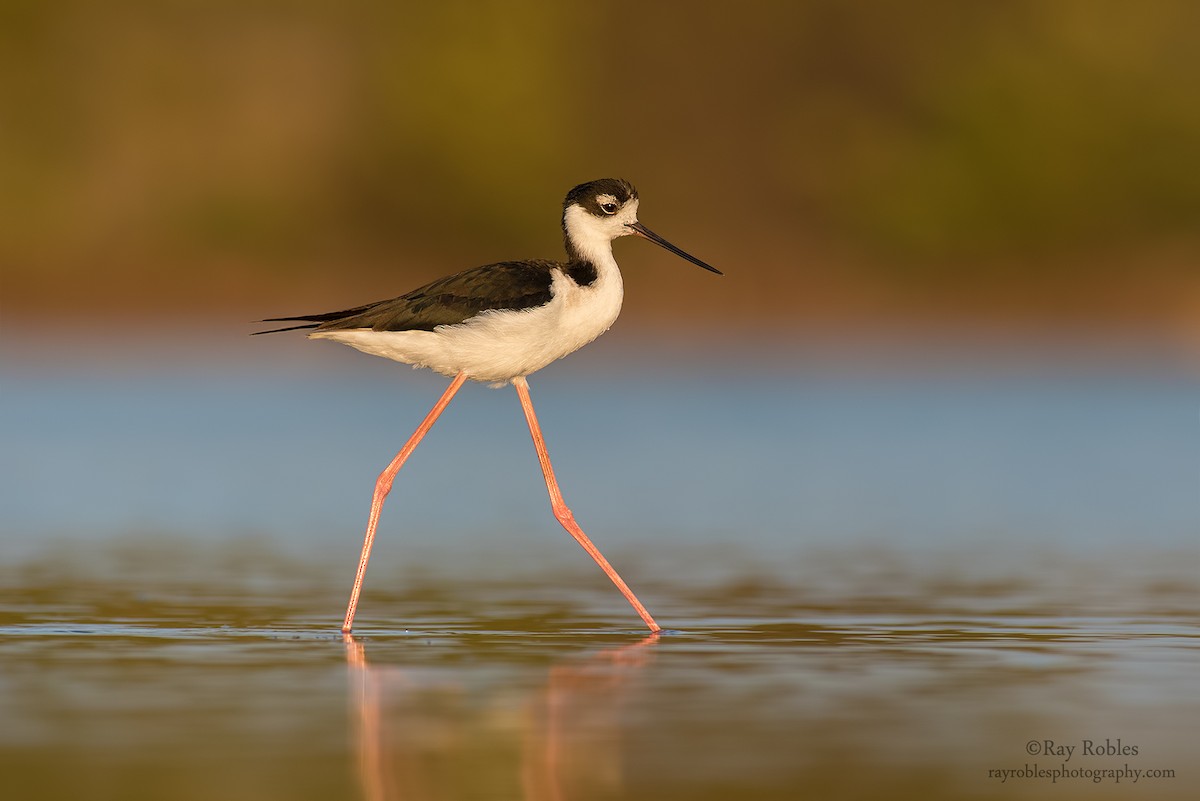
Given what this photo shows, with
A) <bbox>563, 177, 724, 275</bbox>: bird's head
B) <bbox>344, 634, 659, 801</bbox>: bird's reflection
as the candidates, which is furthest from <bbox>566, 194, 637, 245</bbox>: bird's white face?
<bbox>344, 634, 659, 801</bbox>: bird's reflection

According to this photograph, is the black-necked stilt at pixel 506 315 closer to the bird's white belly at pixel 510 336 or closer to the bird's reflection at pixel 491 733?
the bird's white belly at pixel 510 336

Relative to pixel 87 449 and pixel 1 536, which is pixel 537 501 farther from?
pixel 87 449

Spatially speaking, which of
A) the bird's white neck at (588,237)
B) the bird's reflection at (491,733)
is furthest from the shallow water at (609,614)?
the bird's white neck at (588,237)

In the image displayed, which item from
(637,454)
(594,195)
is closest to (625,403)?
(637,454)

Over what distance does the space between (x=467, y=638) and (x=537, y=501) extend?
6122 mm

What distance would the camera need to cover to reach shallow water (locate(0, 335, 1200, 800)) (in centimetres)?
595

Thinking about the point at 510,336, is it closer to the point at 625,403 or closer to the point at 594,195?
the point at 594,195

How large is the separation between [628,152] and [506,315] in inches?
1308

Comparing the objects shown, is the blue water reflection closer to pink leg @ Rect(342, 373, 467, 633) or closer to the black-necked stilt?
pink leg @ Rect(342, 373, 467, 633)

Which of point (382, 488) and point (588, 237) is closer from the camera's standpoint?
point (588, 237)

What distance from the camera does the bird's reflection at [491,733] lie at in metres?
5.70

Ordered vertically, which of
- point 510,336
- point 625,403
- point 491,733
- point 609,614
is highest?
point 625,403

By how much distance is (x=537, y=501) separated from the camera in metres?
14.4

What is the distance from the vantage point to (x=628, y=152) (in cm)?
4194
